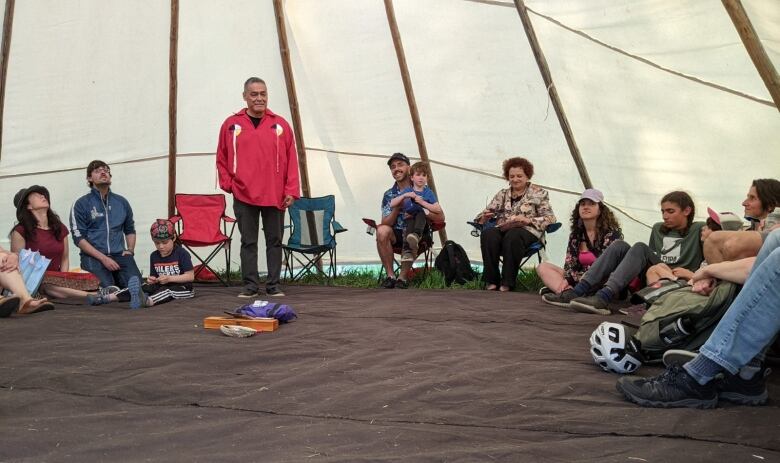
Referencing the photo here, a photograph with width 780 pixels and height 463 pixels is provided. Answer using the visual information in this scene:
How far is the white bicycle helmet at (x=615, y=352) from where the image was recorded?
9.21 feet

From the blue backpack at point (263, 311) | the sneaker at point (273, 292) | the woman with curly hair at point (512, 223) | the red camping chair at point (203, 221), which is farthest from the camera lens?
the red camping chair at point (203, 221)

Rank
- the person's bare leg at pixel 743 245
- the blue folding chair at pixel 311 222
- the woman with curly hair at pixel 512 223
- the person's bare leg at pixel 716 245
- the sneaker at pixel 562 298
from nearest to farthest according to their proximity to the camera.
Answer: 1. the person's bare leg at pixel 743 245
2. the person's bare leg at pixel 716 245
3. the sneaker at pixel 562 298
4. the woman with curly hair at pixel 512 223
5. the blue folding chair at pixel 311 222

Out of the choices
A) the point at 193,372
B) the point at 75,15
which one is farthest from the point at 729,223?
the point at 75,15

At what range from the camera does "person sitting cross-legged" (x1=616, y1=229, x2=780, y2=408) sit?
2.17 meters

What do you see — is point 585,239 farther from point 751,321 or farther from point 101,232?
point 101,232

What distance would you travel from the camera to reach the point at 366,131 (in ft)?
23.3

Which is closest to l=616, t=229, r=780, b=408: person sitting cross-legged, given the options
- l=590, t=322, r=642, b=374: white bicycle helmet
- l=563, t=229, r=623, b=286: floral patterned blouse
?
l=590, t=322, r=642, b=374: white bicycle helmet

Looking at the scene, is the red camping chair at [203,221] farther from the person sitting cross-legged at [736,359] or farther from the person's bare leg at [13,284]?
the person sitting cross-legged at [736,359]

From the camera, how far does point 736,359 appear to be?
2215 millimetres

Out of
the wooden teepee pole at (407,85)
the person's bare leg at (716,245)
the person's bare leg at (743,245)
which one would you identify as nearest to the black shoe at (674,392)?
the person's bare leg at (743,245)

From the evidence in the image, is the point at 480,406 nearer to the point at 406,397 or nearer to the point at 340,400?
the point at 406,397

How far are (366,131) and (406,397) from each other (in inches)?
189

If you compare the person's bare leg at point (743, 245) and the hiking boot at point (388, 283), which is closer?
the person's bare leg at point (743, 245)

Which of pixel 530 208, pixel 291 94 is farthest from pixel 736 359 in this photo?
pixel 291 94
